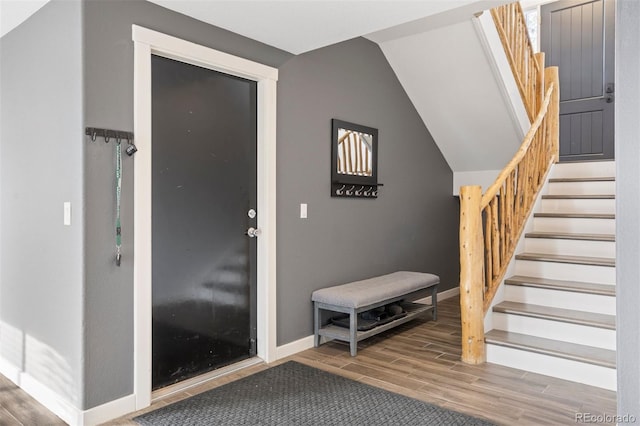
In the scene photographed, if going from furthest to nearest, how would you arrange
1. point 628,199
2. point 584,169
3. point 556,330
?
point 584,169 → point 556,330 → point 628,199

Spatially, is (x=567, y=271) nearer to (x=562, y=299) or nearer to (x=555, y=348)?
(x=562, y=299)

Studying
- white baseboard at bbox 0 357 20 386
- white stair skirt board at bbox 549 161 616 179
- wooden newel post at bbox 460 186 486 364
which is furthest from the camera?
white stair skirt board at bbox 549 161 616 179

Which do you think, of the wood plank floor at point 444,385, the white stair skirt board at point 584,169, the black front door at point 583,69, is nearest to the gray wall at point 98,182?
the wood plank floor at point 444,385

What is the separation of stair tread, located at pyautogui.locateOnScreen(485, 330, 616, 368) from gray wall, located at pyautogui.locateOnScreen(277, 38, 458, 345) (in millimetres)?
1355

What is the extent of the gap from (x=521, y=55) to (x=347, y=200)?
2252 millimetres

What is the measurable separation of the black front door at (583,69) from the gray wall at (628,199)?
15.8 ft

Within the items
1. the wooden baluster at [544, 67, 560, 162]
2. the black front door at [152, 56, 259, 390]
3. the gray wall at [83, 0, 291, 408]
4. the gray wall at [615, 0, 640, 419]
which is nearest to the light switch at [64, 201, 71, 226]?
the gray wall at [83, 0, 291, 408]

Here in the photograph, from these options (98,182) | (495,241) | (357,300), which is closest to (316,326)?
Answer: (357,300)

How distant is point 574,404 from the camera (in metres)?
2.55

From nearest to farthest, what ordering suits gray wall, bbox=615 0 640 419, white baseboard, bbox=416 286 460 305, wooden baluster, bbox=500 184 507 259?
gray wall, bbox=615 0 640 419 → wooden baluster, bbox=500 184 507 259 → white baseboard, bbox=416 286 460 305

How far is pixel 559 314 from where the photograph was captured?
322 centimetres

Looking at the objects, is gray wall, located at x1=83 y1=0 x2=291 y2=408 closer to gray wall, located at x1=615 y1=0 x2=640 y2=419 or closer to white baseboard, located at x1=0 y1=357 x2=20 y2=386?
white baseboard, located at x1=0 y1=357 x2=20 y2=386

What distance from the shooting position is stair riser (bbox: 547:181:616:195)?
4297 mm

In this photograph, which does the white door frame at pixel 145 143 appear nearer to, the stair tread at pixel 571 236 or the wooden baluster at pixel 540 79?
the stair tread at pixel 571 236
